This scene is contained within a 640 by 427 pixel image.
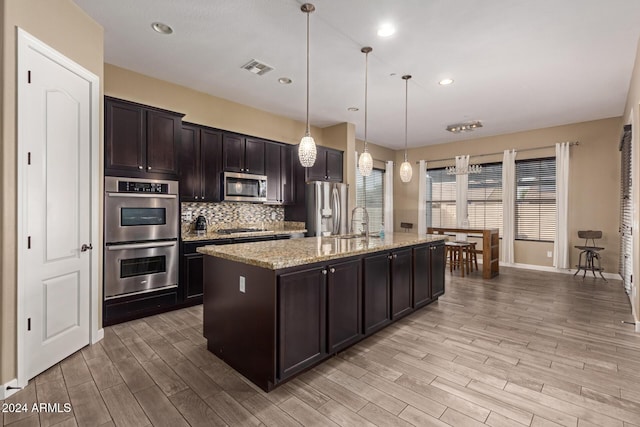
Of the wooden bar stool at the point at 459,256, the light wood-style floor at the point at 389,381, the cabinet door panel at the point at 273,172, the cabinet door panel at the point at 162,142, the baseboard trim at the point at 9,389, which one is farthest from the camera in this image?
the wooden bar stool at the point at 459,256

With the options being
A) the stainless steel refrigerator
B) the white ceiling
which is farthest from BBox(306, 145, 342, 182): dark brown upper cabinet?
the white ceiling

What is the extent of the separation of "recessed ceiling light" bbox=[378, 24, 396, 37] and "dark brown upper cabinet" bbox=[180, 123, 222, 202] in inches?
101

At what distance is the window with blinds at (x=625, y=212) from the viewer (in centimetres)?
434

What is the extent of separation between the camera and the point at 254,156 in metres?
4.84

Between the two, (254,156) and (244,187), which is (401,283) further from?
(254,156)

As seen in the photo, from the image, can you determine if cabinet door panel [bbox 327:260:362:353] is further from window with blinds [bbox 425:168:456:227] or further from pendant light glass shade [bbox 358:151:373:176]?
window with blinds [bbox 425:168:456:227]

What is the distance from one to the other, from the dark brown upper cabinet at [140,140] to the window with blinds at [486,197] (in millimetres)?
6504

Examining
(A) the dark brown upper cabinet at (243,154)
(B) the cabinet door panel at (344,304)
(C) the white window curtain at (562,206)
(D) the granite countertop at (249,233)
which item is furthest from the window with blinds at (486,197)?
(B) the cabinet door panel at (344,304)

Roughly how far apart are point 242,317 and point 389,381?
118 cm

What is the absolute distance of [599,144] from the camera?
5.72m

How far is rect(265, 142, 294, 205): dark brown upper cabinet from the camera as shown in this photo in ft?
16.6

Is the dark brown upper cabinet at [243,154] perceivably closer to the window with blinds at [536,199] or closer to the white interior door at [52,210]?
the white interior door at [52,210]

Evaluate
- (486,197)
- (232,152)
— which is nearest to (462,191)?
(486,197)

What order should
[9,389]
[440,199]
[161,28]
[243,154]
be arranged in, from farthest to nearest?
[440,199], [243,154], [161,28], [9,389]
